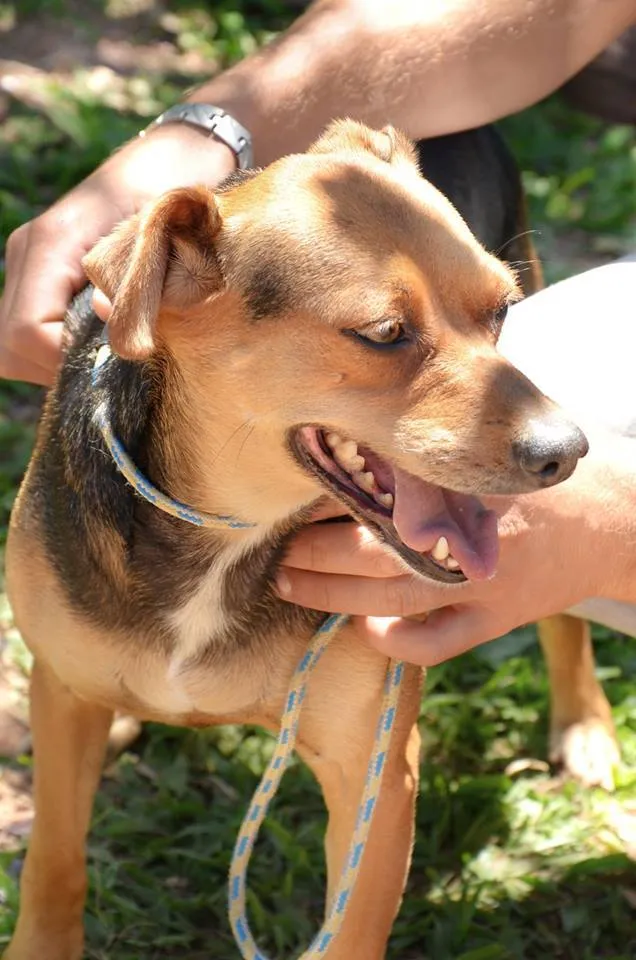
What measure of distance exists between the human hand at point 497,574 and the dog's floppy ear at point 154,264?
25.8 inches

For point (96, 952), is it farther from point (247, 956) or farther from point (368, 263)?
point (368, 263)

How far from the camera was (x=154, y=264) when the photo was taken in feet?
8.87

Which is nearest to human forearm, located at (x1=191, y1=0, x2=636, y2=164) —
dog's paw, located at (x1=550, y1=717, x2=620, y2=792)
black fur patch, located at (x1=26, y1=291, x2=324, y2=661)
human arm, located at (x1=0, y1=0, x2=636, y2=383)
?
human arm, located at (x1=0, y1=0, x2=636, y2=383)

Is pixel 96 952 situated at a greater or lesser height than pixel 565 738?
greater

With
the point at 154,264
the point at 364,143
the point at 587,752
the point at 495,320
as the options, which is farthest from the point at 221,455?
the point at 587,752

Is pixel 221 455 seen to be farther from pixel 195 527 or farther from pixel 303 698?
pixel 303 698

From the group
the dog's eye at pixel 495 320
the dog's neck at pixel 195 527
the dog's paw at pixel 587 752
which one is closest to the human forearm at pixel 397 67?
the dog's neck at pixel 195 527

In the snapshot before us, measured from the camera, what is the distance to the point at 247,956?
3469mm

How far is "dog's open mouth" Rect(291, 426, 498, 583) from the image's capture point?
9.52 feet

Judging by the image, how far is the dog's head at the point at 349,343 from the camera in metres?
2.76

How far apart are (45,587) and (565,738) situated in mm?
1998

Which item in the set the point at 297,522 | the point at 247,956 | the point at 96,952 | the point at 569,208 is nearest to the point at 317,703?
the point at 297,522

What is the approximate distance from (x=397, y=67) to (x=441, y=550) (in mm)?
1828

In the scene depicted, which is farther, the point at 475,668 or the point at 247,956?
the point at 475,668
